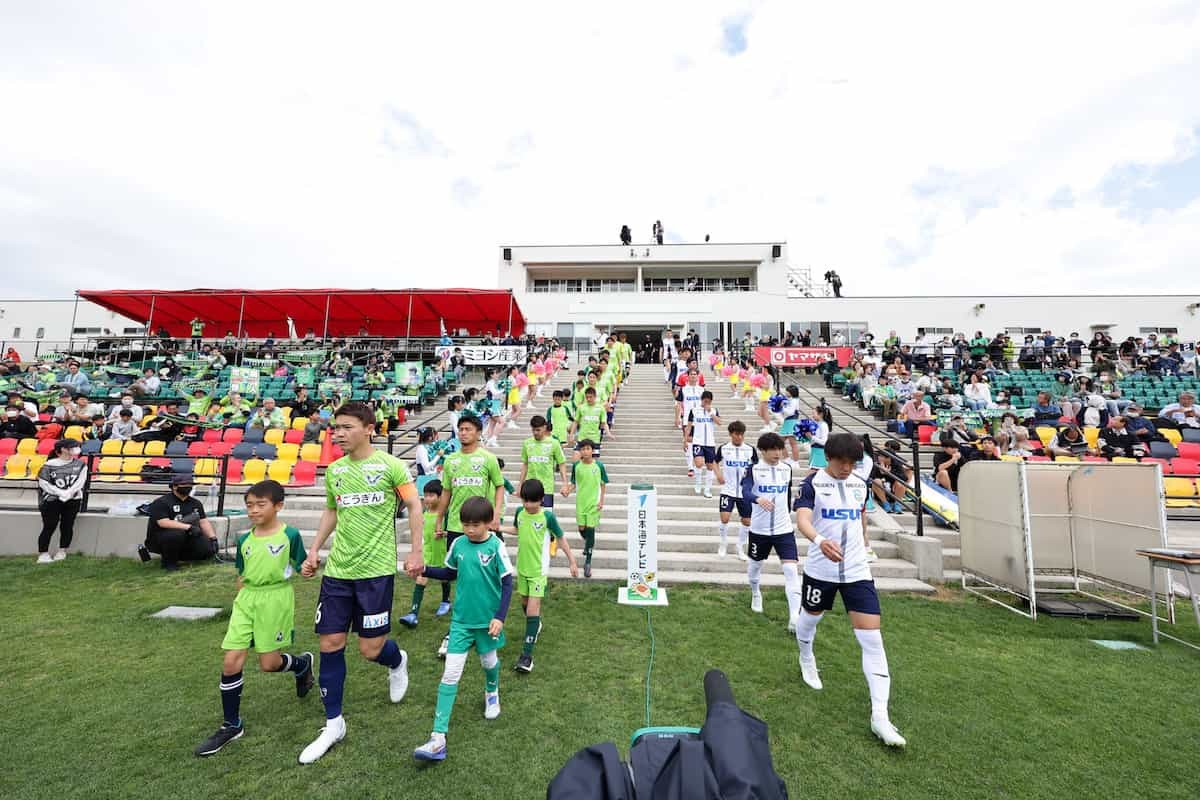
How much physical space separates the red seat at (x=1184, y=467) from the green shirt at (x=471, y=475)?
1330 cm

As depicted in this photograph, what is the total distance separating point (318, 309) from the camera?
21.2 m

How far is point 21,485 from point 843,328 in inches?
1298

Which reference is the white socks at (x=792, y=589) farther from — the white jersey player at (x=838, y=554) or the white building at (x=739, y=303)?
the white building at (x=739, y=303)

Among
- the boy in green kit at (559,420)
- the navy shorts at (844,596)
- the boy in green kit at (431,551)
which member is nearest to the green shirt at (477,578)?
the boy in green kit at (431,551)

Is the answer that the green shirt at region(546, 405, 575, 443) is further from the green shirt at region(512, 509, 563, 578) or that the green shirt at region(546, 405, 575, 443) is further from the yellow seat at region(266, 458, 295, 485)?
the yellow seat at region(266, 458, 295, 485)

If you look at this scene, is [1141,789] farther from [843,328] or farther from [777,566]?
[843,328]

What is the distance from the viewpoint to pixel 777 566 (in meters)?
7.04

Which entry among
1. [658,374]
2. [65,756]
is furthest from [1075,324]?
[65,756]

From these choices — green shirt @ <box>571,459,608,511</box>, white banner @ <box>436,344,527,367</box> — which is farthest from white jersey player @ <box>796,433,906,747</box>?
white banner @ <box>436,344,527,367</box>

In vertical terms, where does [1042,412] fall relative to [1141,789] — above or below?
above

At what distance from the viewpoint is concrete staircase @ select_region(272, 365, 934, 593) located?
22.0ft

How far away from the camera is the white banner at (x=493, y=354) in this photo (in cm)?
1823

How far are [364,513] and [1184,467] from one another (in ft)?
48.1

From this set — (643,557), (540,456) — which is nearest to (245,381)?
(540,456)
